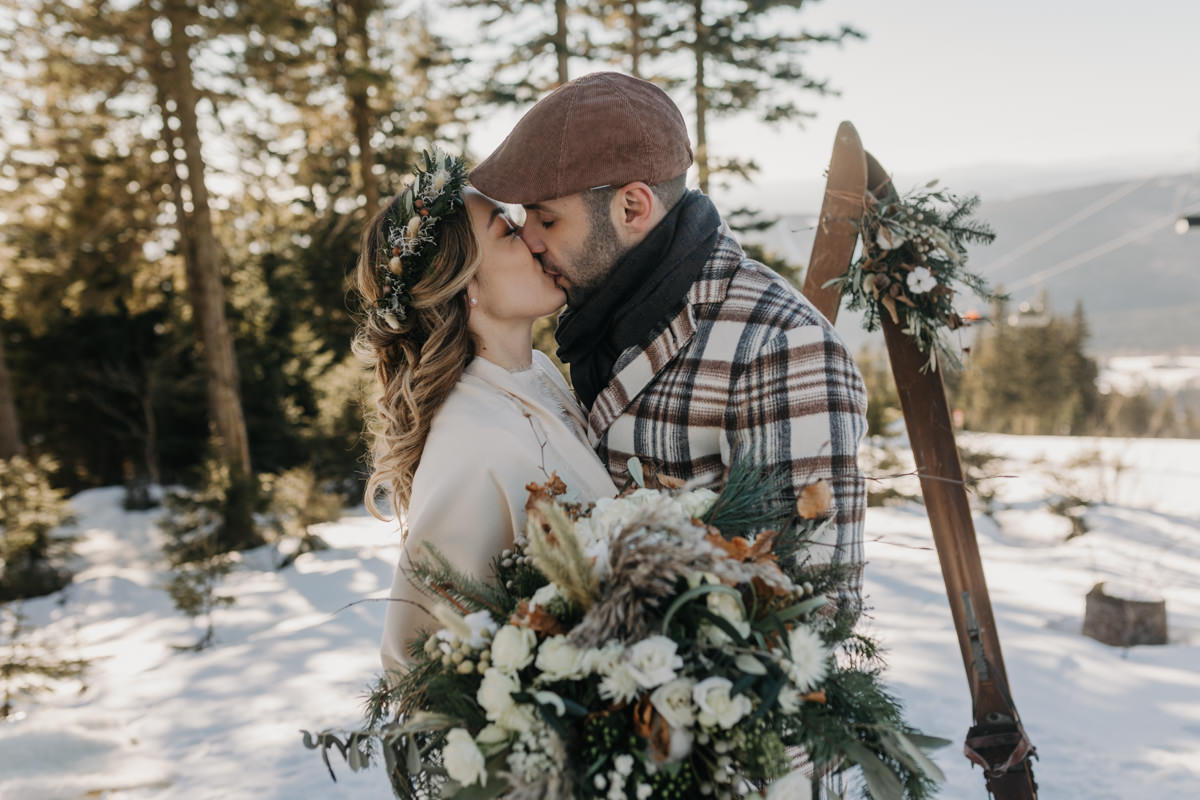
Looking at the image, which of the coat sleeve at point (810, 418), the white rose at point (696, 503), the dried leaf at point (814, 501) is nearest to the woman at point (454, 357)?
the coat sleeve at point (810, 418)

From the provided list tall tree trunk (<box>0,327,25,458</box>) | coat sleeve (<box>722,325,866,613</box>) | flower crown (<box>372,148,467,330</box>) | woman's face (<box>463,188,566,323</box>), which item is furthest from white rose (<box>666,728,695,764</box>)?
tall tree trunk (<box>0,327,25,458</box>)

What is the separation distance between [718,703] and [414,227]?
1632 millimetres

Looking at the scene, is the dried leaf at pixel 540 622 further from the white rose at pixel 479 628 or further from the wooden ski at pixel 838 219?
the wooden ski at pixel 838 219

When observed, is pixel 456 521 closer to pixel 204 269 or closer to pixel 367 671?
pixel 367 671

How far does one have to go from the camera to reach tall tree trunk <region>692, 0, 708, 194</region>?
43.4 feet

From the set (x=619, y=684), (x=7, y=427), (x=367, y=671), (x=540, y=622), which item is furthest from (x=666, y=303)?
(x=7, y=427)

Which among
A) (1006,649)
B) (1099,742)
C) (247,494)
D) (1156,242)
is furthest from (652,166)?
(1156,242)

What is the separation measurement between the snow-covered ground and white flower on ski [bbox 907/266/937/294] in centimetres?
85

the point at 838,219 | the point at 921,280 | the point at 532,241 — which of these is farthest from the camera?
the point at 838,219

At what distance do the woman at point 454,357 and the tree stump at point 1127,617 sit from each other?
16.4 feet

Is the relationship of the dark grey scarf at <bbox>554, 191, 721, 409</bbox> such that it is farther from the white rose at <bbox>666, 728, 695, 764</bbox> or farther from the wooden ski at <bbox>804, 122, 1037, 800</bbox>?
the white rose at <bbox>666, 728, 695, 764</bbox>

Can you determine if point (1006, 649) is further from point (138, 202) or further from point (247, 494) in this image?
point (138, 202)

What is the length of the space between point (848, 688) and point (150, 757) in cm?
460

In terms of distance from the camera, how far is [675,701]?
48.6 inches
